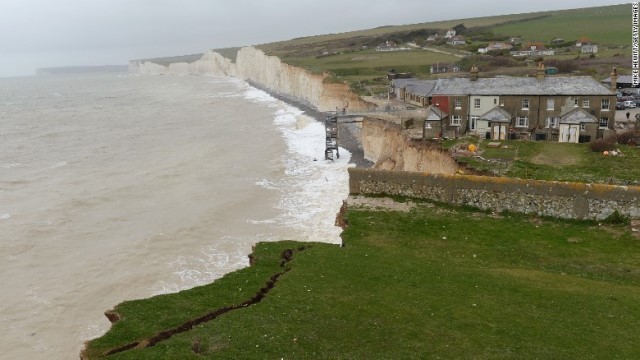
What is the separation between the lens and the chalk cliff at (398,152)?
3278 cm

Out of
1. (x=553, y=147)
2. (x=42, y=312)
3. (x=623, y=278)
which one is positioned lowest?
(x=42, y=312)

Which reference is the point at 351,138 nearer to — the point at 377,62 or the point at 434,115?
the point at 434,115

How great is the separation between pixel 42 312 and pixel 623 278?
22.9m

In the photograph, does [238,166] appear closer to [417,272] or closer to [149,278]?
[149,278]

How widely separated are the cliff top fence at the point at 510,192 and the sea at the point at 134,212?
162 inches

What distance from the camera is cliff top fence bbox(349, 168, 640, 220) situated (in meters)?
22.9

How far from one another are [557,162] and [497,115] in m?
8.98

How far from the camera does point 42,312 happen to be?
2073 cm

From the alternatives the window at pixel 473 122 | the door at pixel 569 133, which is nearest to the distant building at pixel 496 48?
the window at pixel 473 122

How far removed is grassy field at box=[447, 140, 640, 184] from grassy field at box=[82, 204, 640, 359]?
5.08 meters

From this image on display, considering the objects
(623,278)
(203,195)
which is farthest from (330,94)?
(623,278)

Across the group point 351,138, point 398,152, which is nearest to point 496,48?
point 351,138

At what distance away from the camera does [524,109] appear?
1537 inches

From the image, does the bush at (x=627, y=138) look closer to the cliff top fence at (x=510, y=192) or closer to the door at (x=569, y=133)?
the door at (x=569, y=133)
